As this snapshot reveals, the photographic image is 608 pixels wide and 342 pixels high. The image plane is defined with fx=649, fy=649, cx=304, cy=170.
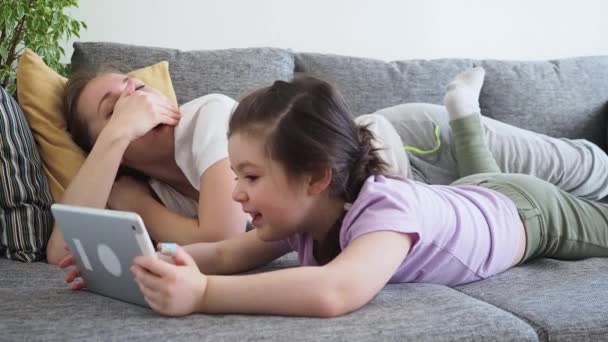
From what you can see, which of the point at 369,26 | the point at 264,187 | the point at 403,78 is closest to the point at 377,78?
the point at 403,78

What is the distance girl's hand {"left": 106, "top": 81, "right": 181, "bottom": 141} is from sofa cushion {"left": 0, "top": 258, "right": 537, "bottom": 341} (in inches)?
17.7

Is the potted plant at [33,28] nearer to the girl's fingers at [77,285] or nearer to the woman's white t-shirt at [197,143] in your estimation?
the woman's white t-shirt at [197,143]

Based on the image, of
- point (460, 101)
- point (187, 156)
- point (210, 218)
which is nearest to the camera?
point (210, 218)

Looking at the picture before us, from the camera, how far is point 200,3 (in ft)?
7.51

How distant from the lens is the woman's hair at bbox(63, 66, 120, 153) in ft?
4.95

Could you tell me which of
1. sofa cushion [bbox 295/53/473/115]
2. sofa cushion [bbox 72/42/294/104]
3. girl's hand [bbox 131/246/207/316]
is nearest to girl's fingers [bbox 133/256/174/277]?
girl's hand [bbox 131/246/207/316]

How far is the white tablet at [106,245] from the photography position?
33.6 inches

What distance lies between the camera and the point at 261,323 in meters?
0.86

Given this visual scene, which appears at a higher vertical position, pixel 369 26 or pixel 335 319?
pixel 369 26

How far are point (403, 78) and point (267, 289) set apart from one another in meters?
1.37

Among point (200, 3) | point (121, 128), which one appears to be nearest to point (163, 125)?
point (121, 128)

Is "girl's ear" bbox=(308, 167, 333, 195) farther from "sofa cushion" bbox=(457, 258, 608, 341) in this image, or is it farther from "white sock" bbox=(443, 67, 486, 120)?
"white sock" bbox=(443, 67, 486, 120)

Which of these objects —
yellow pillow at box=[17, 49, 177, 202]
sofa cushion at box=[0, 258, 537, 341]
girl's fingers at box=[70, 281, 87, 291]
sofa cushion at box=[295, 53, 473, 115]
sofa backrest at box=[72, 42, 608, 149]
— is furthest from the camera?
sofa cushion at box=[295, 53, 473, 115]

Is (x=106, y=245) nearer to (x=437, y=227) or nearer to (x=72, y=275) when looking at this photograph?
(x=72, y=275)
